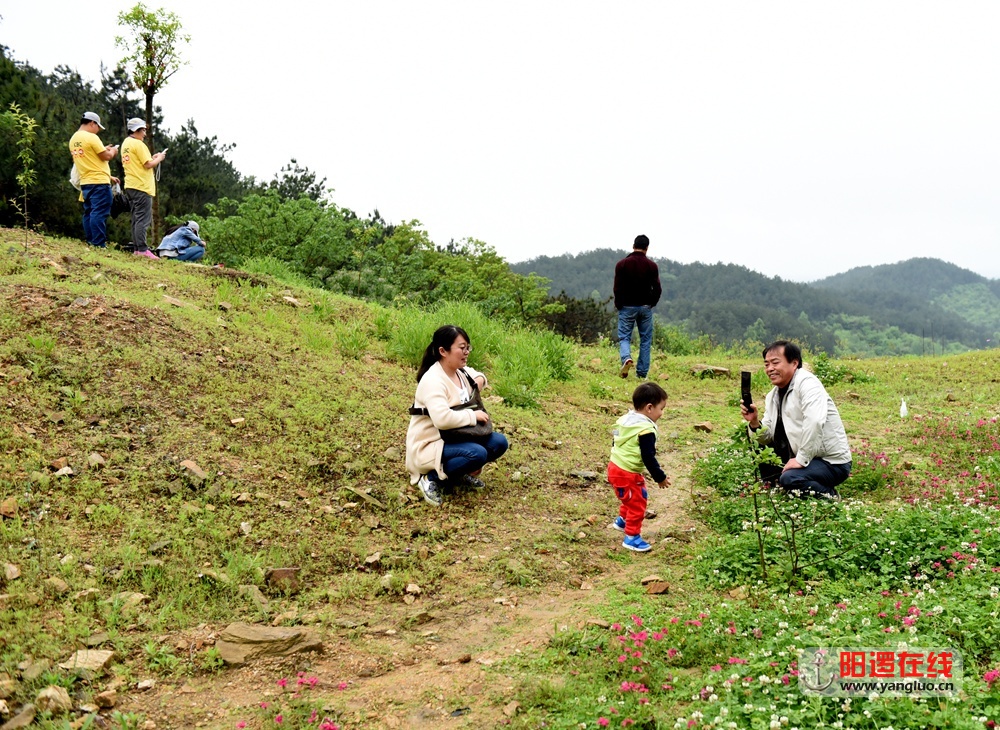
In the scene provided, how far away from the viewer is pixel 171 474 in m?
5.21

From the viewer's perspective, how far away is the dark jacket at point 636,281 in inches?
423

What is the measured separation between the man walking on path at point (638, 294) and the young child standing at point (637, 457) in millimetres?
5647

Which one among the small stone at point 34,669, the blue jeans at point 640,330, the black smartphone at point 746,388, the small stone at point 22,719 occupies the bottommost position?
the small stone at point 22,719

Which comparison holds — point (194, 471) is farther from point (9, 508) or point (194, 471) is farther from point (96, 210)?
point (96, 210)

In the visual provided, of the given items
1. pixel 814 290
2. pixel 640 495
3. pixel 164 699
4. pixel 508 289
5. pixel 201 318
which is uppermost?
pixel 814 290

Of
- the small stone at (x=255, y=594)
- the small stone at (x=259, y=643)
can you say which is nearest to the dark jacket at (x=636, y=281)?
the small stone at (x=255, y=594)

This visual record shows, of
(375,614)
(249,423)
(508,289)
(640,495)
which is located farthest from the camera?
(508,289)

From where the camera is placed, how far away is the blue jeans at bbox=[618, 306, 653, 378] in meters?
10.9

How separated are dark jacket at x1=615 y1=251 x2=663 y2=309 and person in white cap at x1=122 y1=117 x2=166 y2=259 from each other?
651 cm

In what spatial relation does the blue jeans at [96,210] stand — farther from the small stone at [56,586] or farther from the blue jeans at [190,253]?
the small stone at [56,586]

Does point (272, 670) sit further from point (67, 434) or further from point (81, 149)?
point (81, 149)

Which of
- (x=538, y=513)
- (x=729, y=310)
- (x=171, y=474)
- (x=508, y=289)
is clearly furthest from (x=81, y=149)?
(x=729, y=310)

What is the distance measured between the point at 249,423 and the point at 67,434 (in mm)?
1320

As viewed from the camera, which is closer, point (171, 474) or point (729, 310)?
point (171, 474)
